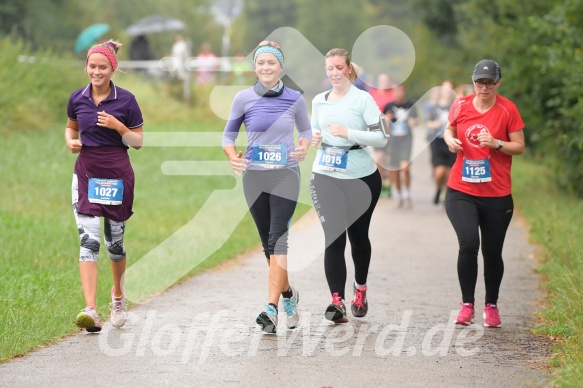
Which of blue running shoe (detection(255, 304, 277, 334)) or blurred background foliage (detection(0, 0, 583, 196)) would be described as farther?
blurred background foliage (detection(0, 0, 583, 196))

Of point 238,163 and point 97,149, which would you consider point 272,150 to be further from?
point 97,149

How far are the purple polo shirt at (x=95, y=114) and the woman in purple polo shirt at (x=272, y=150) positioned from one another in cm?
73

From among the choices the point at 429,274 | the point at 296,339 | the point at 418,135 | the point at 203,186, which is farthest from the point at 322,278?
the point at 418,135

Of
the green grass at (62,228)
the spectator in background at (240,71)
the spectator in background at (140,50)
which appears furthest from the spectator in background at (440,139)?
the spectator in background at (140,50)

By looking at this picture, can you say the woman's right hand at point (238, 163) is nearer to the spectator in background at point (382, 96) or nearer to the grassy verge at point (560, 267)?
the grassy verge at point (560, 267)

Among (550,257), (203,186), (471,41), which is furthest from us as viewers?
(471,41)

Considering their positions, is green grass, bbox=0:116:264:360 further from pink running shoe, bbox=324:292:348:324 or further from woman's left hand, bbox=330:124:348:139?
woman's left hand, bbox=330:124:348:139

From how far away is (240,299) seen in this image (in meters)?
9.98

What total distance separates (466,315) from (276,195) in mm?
1782

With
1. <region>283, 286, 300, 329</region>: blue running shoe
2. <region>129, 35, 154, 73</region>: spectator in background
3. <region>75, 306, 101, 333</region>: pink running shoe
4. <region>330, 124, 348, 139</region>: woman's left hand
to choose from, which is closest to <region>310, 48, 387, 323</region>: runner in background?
<region>330, 124, 348, 139</region>: woman's left hand

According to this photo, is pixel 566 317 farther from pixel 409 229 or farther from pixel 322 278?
pixel 409 229

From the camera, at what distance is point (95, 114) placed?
8.20m

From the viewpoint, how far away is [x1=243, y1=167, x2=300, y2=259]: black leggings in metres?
8.41

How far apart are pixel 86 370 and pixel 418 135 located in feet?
104
